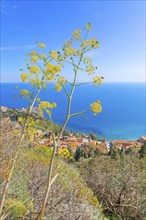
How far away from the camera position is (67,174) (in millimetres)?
6898

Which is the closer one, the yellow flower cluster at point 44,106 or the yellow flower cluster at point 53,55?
the yellow flower cluster at point 44,106

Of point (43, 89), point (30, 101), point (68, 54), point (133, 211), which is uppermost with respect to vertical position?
point (68, 54)

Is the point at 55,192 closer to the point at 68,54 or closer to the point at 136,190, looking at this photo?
the point at 136,190

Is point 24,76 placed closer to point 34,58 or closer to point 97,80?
point 34,58

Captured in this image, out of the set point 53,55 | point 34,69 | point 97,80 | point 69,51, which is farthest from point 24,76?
point 97,80

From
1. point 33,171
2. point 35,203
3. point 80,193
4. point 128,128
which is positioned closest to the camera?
point 35,203

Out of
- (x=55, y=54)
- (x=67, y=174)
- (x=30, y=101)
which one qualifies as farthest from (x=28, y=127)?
(x=67, y=174)

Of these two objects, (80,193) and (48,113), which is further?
(80,193)

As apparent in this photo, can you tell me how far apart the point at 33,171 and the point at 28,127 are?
4455 millimetres

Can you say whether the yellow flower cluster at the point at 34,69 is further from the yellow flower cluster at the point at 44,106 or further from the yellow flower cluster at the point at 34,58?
the yellow flower cluster at the point at 44,106

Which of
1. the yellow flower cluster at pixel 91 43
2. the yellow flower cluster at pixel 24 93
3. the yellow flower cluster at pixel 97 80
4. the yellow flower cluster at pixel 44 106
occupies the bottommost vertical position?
the yellow flower cluster at pixel 44 106

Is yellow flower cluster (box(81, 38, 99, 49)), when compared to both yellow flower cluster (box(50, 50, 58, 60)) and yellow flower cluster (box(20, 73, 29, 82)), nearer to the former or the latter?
yellow flower cluster (box(50, 50, 58, 60))

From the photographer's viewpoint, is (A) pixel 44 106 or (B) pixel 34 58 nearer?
(A) pixel 44 106

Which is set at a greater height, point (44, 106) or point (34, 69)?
point (34, 69)
